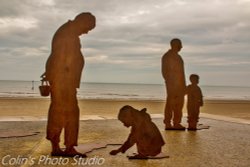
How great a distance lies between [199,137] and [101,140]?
2.79m

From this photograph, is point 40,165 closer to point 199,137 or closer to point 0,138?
point 0,138

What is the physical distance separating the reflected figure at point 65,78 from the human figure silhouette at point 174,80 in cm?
460

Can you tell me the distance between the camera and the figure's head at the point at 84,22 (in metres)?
6.68

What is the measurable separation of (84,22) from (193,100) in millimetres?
5755

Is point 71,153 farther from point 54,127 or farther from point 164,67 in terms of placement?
point 164,67

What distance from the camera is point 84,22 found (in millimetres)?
6676

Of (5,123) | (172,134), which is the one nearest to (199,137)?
(172,134)

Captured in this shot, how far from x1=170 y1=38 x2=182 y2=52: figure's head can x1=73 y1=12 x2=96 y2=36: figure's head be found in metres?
4.64

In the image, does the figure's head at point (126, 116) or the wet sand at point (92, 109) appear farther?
the wet sand at point (92, 109)

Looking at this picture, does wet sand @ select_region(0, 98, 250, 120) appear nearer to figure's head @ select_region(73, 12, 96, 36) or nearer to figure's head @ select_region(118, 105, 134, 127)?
figure's head @ select_region(73, 12, 96, 36)

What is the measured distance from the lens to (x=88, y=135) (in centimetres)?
949

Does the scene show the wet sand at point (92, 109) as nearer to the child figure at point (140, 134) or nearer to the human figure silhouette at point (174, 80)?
the human figure silhouette at point (174, 80)

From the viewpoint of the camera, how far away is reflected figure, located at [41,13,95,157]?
6570mm

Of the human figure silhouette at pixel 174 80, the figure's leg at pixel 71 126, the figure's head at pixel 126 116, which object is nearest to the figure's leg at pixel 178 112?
the human figure silhouette at pixel 174 80
